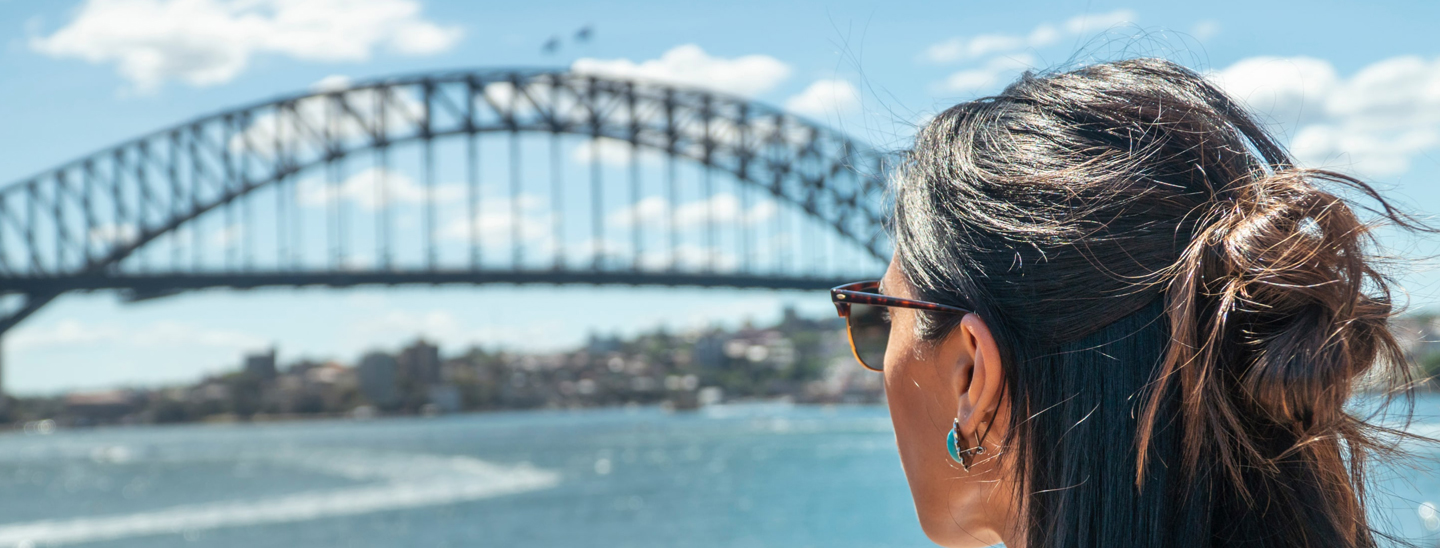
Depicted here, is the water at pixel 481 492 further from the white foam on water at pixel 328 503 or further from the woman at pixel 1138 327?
the woman at pixel 1138 327

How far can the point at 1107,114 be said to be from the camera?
31.8 inches

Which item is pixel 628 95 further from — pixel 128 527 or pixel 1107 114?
pixel 1107 114

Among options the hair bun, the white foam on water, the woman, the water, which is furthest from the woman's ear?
the white foam on water

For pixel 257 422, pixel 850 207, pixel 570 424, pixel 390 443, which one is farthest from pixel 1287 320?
pixel 257 422

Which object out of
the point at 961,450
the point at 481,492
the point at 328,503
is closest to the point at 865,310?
the point at 961,450

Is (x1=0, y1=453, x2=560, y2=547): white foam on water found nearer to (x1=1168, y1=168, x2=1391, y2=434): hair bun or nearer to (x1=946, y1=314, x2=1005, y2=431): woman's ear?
(x1=946, y1=314, x2=1005, y2=431): woman's ear

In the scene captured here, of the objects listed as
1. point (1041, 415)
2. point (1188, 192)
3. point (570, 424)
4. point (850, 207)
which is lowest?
point (570, 424)

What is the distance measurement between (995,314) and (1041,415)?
75 millimetres

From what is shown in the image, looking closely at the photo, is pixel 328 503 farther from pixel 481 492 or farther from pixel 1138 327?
pixel 1138 327

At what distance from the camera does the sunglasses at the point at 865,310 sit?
0.87 m

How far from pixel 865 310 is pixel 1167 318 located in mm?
410

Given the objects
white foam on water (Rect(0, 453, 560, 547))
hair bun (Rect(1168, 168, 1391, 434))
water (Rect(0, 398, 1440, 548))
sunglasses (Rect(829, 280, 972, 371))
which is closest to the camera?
hair bun (Rect(1168, 168, 1391, 434))

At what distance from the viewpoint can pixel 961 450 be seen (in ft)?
2.62

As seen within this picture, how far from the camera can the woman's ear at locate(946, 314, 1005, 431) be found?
30.2 inches
